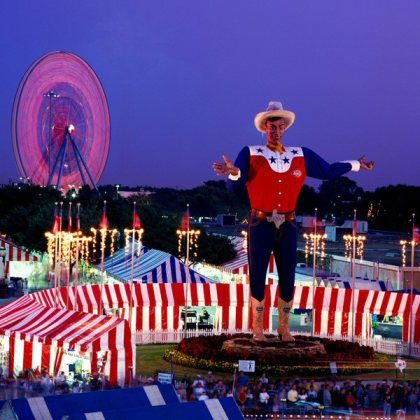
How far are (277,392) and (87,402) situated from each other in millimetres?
7830

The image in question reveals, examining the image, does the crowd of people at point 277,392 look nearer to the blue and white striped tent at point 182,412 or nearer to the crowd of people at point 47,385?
the crowd of people at point 47,385

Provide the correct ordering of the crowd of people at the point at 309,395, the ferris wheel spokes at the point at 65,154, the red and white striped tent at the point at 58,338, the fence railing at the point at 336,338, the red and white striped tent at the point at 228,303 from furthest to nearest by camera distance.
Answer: the ferris wheel spokes at the point at 65,154
the red and white striped tent at the point at 228,303
the fence railing at the point at 336,338
the red and white striped tent at the point at 58,338
the crowd of people at the point at 309,395

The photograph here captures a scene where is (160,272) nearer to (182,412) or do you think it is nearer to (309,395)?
(309,395)

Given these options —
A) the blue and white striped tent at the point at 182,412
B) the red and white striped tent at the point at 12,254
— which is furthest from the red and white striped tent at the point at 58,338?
A: the red and white striped tent at the point at 12,254

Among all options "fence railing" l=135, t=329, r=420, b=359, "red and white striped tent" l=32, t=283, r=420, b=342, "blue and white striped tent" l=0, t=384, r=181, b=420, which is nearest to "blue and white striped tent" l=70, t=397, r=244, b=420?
"blue and white striped tent" l=0, t=384, r=181, b=420

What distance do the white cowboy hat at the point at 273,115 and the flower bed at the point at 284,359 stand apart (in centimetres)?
609

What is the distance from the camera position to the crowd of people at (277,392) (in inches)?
775

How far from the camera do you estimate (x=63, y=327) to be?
75.9 ft

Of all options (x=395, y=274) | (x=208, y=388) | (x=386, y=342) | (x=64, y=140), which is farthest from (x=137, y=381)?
(x=64, y=140)

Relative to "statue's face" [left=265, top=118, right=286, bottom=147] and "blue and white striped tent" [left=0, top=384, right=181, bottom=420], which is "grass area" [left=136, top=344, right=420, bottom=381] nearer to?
"statue's face" [left=265, top=118, right=286, bottom=147]

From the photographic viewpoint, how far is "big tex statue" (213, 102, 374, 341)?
25.3 metres

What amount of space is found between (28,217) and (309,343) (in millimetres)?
37633

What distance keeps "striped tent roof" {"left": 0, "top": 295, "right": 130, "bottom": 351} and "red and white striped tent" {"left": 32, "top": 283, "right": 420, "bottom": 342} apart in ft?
23.3

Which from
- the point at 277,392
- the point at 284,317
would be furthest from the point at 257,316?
the point at 277,392
